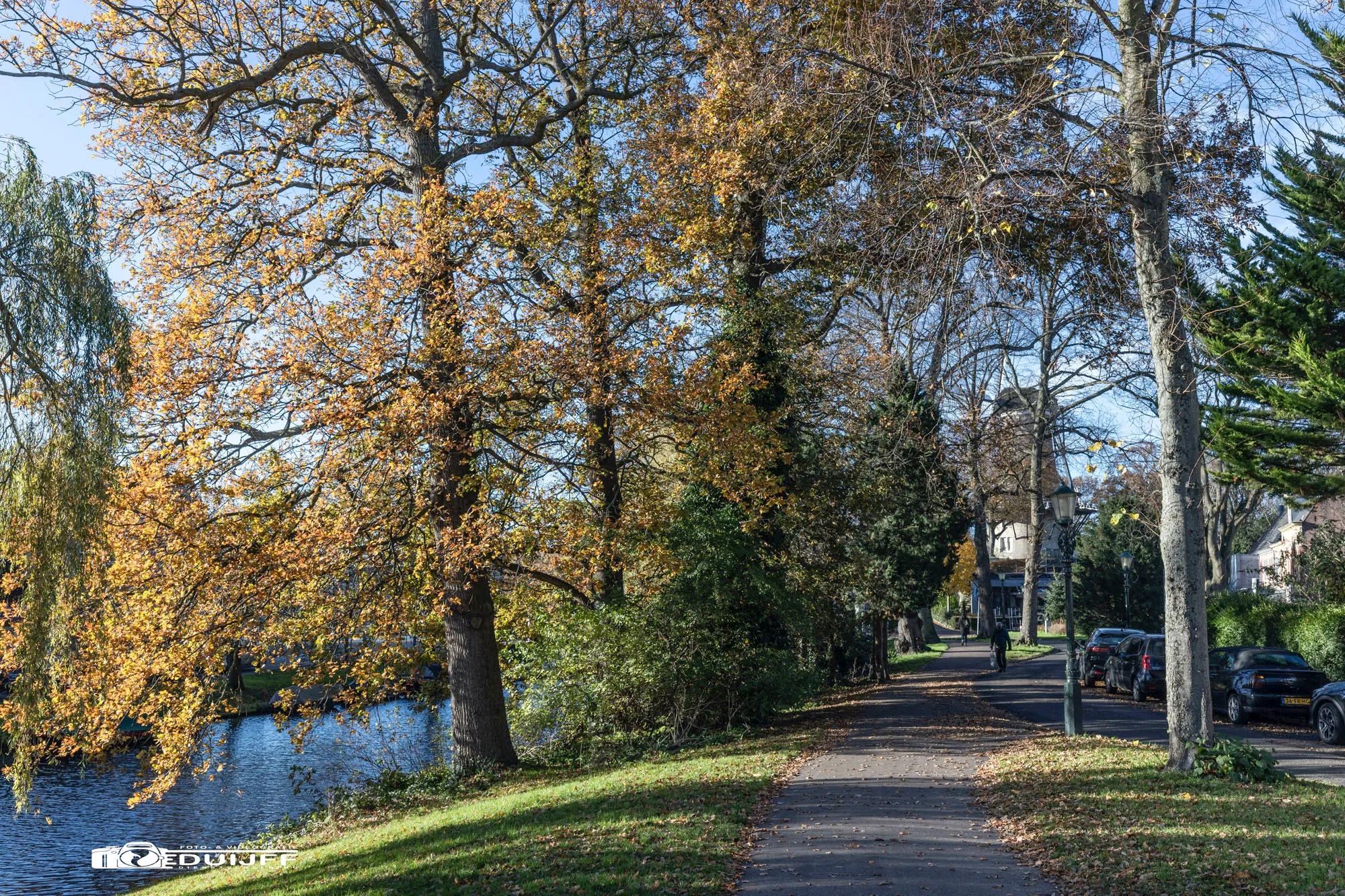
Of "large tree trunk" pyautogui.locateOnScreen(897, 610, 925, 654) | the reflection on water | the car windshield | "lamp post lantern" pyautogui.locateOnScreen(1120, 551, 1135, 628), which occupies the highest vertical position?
"lamp post lantern" pyautogui.locateOnScreen(1120, 551, 1135, 628)

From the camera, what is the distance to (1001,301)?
10906 millimetres

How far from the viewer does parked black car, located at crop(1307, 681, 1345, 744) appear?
52.1 feet

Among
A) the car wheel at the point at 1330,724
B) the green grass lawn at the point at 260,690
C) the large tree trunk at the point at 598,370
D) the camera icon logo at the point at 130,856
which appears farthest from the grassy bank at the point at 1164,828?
A: the green grass lawn at the point at 260,690

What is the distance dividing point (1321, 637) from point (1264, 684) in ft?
23.0

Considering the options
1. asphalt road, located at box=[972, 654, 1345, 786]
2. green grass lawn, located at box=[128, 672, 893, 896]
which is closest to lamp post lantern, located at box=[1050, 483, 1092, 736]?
asphalt road, located at box=[972, 654, 1345, 786]

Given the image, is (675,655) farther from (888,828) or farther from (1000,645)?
(1000,645)

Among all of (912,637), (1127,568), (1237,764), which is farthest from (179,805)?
(1127,568)

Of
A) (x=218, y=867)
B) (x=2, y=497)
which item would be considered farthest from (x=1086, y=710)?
(x=2, y=497)

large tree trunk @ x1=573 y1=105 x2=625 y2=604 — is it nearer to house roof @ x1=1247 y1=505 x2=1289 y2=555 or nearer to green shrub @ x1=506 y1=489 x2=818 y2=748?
green shrub @ x1=506 y1=489 x2=818 y2=748

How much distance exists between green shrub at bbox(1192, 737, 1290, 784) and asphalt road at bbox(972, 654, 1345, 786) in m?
1.73

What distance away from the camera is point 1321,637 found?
80.3ft

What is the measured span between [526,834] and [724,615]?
8.98m

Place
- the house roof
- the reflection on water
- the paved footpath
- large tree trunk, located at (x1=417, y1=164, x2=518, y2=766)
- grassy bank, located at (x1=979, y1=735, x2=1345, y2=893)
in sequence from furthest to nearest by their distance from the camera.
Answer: the house roof → the reflection on water → large tree trunk, located at (x1=417, y1=164, x2=518, y2=766) → the paved footpath → grassy bank, located at (x1=979, y1=735, x2=1345, y2=893)

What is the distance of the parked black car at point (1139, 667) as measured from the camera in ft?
77.9
